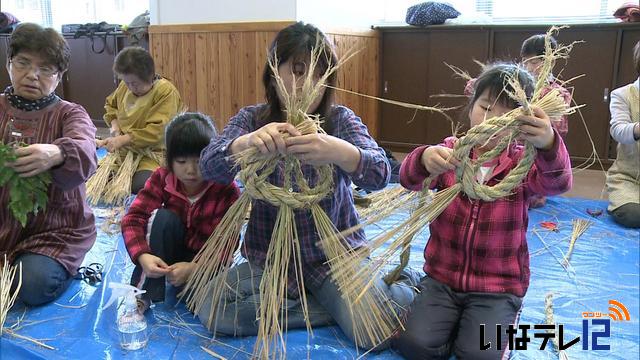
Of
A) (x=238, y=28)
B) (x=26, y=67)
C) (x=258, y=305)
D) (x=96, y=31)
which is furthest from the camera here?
(x=96, y=31)

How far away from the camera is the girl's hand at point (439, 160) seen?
50.9 inches

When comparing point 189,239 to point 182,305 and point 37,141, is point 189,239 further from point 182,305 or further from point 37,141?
point 37,141

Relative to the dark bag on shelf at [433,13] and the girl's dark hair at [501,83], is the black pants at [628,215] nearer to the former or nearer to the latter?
the girl's dark hair at [501,83]

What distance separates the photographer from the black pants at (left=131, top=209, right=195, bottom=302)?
1.72 m

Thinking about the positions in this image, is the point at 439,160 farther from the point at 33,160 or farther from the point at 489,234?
the point at 33,160

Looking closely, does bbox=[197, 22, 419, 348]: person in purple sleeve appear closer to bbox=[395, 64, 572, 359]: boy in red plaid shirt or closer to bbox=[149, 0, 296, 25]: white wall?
Result: bbox=[395, 64, 572, 359]: boy in red plaid shirt

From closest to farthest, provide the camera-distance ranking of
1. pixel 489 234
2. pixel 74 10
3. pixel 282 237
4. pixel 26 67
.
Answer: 1. pixel 282 237
2. pixel 489 234
3. pixel 26 67
4. pixel 74 10

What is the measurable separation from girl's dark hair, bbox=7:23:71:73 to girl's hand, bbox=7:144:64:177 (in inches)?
13.1

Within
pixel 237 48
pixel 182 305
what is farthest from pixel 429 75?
pixel 182 305

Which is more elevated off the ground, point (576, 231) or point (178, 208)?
point (178, 208)

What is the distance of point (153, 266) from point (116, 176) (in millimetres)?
1542

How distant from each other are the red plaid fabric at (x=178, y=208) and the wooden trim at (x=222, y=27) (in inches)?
87.2

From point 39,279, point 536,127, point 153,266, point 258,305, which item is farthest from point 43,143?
point 536,127

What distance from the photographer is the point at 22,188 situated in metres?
1.61
